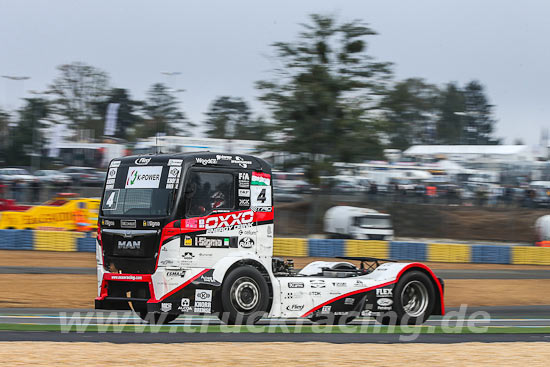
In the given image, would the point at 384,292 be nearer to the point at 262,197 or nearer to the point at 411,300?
the point at 411,300

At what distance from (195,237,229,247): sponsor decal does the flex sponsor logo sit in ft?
0.50

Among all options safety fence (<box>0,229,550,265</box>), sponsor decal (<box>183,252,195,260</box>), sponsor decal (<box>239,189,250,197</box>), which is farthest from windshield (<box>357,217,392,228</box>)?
sponsor decal (<box>183,252,195,260</box>)

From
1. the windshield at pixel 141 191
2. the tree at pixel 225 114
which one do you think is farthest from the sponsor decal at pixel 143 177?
the tree at pixel 225 114

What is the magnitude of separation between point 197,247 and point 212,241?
9.1 inches

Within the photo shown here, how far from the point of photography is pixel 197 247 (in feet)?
31.1

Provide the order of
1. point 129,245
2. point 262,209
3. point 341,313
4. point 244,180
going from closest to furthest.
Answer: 1. point 129,245
2. point 244,180
3. point 262,209
4. point 341,313

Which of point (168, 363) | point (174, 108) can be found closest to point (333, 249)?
point (168, 363)

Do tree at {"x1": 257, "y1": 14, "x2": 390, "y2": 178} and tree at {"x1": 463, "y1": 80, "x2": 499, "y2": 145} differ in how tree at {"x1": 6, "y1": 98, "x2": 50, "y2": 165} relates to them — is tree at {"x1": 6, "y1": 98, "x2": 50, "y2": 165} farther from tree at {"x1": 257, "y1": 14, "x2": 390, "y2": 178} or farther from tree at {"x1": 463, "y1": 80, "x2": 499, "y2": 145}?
tree at {"x1": 463, "y1": 80, "x2": 499, "y2": 145}

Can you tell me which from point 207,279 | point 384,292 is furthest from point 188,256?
point 384,292

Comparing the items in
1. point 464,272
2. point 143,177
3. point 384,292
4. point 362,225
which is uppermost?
point 143,177

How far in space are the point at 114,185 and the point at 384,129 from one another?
95.9 feet

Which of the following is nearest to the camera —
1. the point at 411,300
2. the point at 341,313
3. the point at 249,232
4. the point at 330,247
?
the point at 249,232

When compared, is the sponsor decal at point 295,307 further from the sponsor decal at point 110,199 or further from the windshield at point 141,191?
the sponsor decal at point 110,199

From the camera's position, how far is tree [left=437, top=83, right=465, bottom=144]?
311ft
